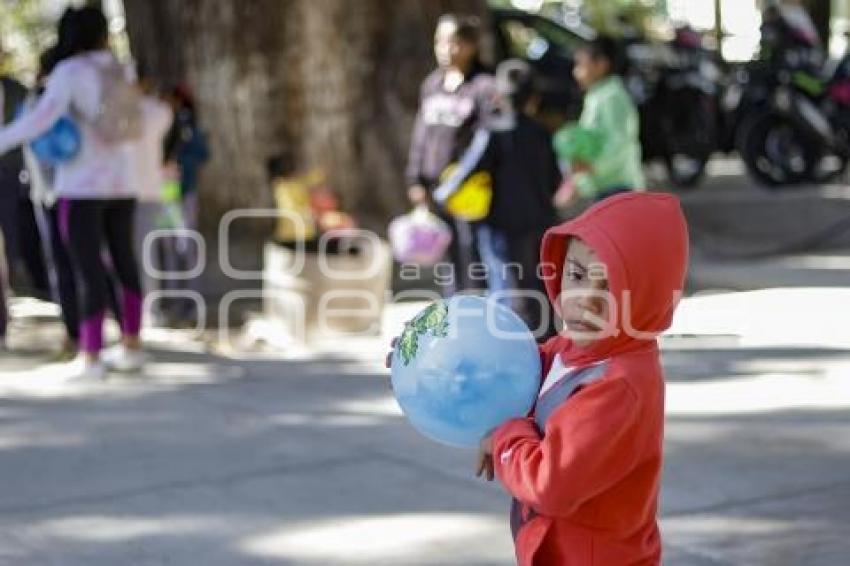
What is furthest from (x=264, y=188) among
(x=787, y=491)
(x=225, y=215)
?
(x=787, y=491)

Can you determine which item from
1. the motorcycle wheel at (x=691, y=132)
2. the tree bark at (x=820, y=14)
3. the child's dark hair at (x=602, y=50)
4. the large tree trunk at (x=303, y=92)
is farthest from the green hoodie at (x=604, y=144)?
the tree bark at (x=820, y=14)

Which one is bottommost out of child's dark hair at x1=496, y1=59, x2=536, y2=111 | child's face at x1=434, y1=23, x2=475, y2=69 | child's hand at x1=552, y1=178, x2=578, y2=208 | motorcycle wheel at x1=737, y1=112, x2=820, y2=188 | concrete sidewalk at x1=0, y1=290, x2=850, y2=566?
motorcycle wheel at x1=737, y1=112, x2=820, y2=188

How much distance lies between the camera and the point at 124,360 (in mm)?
8352

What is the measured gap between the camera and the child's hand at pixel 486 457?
317 cm

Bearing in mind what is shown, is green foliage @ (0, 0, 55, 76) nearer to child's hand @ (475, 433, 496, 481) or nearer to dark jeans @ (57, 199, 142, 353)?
dark jeans @ (57, 199, 142, 353)

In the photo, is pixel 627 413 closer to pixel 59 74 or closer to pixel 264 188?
pixel 59 74

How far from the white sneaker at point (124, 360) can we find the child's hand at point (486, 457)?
5.37 meters

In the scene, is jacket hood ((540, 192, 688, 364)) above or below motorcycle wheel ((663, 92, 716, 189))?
above

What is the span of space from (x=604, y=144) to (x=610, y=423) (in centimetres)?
608

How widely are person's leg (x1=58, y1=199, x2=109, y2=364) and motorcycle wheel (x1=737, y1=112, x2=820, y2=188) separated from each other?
870 cm

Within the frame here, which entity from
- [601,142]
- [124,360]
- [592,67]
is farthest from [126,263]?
[592,67]

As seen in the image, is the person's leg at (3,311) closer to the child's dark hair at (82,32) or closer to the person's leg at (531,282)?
the child's dark hair at (82,32)

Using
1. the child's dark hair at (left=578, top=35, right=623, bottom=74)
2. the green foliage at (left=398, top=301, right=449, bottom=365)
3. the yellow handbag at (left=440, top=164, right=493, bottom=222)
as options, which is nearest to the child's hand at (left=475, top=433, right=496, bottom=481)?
the green foliage at (left=398, top=301, right=449, bottom=365)

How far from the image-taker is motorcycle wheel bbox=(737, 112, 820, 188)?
49.8 feet
